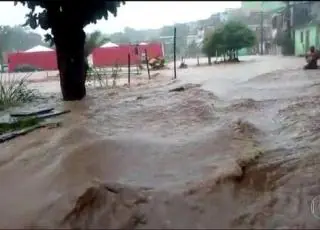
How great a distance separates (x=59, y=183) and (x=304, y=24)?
1246 centimetres

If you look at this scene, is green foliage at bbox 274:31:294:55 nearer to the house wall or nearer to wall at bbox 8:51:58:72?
the house wall

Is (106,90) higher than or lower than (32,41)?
lower

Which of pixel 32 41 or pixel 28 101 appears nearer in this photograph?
pixel 28 101

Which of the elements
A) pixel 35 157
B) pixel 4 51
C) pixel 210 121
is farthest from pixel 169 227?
pixel 4 51

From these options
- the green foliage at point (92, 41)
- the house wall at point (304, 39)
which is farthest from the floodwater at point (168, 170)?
the house wall at point (304, 39)

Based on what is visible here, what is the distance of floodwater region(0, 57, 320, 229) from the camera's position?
3.46 metres

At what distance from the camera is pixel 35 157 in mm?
4777

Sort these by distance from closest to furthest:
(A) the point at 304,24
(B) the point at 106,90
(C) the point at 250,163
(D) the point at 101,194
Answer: (D) the point at 101,194 → (C) the point at 250,163 → (B) the point at 106,90 → (A) the point at 304,24

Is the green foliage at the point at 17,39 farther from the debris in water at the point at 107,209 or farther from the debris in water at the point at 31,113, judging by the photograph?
the debris in water at the point at 107,209

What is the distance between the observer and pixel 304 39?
16391 millimetres

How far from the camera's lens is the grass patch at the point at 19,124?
6176 millimetres

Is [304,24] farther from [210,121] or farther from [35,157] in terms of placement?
[35,157]

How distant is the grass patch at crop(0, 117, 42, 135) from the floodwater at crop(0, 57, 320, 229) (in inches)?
16.8

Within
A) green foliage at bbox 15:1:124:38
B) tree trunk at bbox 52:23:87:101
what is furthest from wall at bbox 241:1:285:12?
tree trunk at bbox 52:23:87:101
